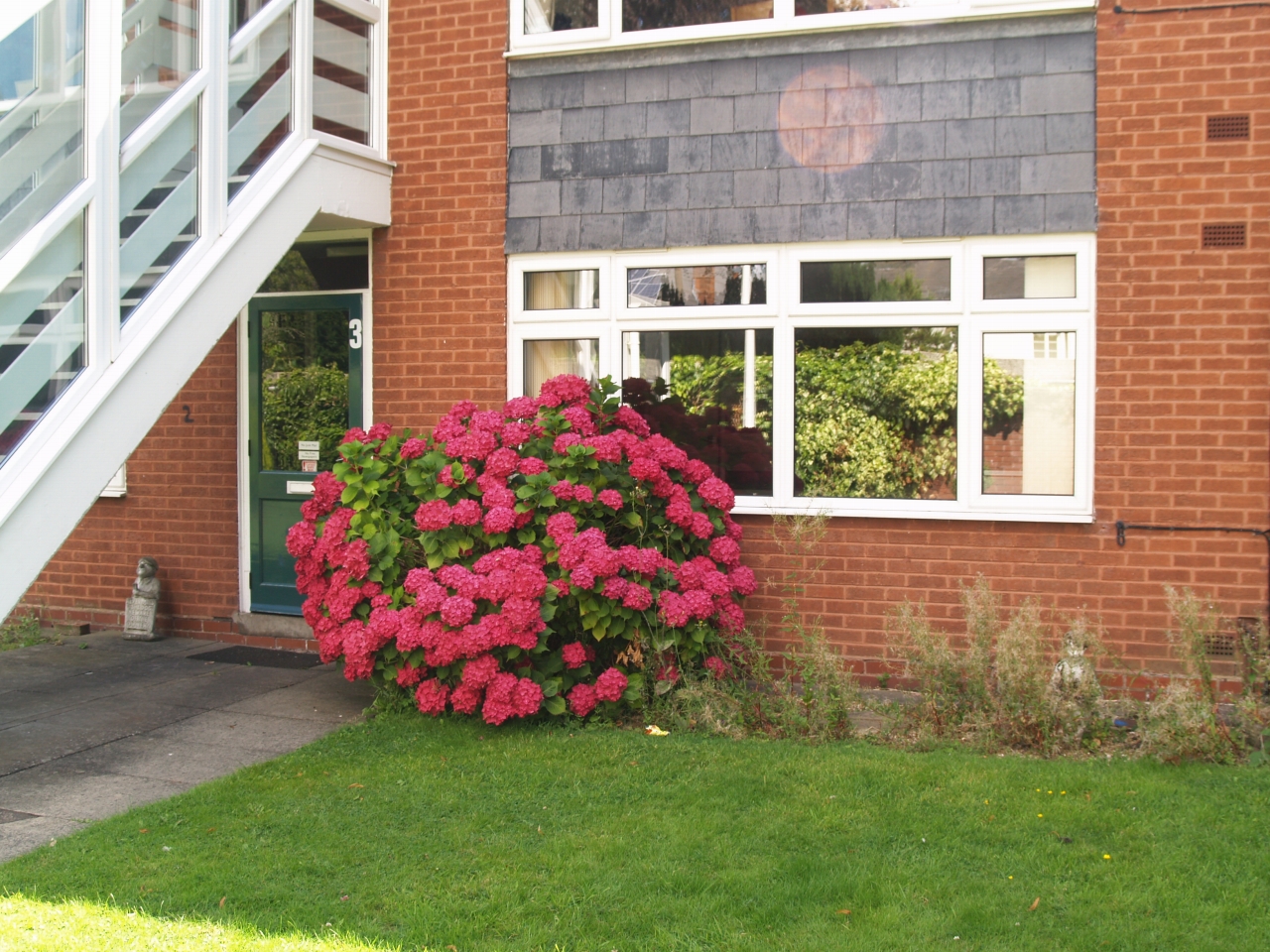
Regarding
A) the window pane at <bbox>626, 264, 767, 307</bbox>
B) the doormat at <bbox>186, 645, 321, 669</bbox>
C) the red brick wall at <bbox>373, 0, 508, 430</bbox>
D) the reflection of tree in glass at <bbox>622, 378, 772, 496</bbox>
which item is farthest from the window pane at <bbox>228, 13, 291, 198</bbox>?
the doormat at <bbox>186, 645, 321, 669</bbox>

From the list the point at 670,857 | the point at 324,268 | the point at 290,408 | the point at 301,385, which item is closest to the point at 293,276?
the point at 324,268

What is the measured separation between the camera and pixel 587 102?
7285mm

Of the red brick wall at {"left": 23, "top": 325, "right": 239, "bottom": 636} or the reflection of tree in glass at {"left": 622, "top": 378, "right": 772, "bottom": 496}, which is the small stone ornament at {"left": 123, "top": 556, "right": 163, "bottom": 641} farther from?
the reflection of tree in glass at {"left": 622, "top": 378, "right": 772, "bottom": 496}

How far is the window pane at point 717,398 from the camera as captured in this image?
7000 mm

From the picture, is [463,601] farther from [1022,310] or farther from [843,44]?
[843,44]

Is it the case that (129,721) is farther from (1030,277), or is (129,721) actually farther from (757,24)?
(1030,277)

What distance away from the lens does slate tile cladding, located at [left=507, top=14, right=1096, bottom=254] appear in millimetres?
6500

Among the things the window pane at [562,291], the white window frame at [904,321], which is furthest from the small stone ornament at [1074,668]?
the window pane at [562,291]

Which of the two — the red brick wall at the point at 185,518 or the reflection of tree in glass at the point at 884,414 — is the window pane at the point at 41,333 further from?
the reflection of tree in glass at the point at 884,414

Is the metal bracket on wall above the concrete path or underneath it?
above

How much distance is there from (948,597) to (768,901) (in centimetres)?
327

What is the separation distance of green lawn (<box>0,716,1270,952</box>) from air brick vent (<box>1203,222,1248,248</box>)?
2888mm

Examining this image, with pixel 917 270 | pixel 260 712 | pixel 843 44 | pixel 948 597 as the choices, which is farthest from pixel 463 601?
pixel 843 44

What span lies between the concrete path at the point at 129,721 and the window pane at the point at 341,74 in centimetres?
349
